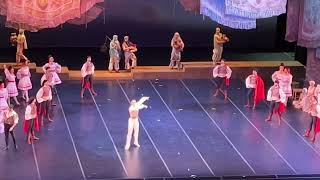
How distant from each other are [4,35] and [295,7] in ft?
29.3

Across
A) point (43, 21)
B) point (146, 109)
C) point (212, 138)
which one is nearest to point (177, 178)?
point (212, 138)

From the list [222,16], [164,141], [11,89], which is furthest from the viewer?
[222,16]

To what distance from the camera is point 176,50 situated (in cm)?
2408

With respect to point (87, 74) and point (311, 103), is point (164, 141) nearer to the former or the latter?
point (311, 103)

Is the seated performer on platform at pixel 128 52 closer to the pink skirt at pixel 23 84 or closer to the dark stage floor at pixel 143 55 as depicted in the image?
the dark stage floor at pixel 143 55

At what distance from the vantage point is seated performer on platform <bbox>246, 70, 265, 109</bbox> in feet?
69.3

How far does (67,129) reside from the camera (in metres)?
19.4

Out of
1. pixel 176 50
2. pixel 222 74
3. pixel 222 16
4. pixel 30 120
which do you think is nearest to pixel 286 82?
pixel 222 74

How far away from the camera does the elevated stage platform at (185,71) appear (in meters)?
23.7

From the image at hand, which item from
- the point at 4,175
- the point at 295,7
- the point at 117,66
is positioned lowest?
the point at 4,175

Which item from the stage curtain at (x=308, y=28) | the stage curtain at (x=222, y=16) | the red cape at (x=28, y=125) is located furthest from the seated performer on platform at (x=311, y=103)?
the red cape at (x=28, y=125)

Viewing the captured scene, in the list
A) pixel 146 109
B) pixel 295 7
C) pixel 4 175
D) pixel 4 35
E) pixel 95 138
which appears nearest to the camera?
pixel 4 175

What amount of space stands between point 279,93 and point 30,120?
19.3ft

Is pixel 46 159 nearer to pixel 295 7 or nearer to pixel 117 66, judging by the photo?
pixel 117 66
